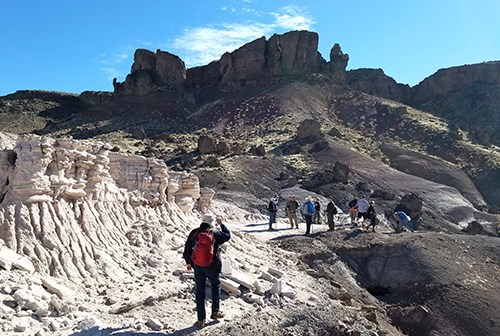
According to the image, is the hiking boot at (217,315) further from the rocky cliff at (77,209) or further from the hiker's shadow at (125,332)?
the rocky cliff at (77,209)

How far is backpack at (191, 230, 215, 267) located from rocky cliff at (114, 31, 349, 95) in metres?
62.9

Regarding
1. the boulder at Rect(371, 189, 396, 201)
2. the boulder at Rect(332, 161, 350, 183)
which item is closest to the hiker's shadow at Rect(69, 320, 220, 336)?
the boulder at Rect(371, 189, 396, 201)

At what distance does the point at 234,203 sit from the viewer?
91.0 feet

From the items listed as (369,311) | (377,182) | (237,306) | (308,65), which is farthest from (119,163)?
(308,65)

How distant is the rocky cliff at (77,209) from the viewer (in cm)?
810

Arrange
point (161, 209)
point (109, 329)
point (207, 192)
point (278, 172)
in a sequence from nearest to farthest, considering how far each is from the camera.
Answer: point (109, 329), point (161, 209), point (207, 192), point (278, 172)

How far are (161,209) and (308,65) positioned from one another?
59.5m

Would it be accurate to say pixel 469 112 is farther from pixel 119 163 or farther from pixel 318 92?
pixel 119 163

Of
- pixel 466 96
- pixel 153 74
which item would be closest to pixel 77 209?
pixel 153 74

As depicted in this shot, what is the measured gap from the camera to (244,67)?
70.1m

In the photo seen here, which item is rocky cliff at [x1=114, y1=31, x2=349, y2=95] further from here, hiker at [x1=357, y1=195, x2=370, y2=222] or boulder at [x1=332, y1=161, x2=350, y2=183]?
hiker at [x1=357, y1=195, x2=370, y2=222]

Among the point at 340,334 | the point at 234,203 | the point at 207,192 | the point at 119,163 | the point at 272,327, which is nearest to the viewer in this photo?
the point at 272,327

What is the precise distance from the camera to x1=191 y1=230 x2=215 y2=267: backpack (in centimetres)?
680

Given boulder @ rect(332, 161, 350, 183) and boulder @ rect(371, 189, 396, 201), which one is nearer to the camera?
boulder @ rect(371, 189, 396, 201)
